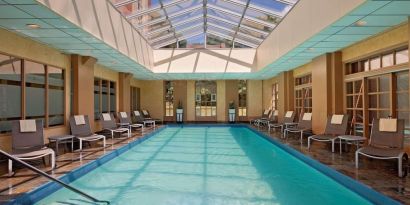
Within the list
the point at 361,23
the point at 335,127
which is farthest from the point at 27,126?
the point at 335,127

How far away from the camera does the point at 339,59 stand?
9109 mm

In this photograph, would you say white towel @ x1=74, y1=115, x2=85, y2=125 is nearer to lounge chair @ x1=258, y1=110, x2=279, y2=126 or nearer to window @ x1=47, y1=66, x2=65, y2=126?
window @ x1=47, y1=66, x2=65, y2=126

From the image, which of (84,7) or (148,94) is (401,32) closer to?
(84,7)

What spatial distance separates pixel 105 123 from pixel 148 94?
31.3ft

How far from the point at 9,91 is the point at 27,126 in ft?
3.13

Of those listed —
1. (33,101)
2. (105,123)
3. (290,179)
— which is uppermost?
(33,101)

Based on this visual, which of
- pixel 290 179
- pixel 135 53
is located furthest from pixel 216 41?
pixel 290 179

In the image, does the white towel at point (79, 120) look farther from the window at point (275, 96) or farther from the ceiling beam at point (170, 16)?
the window at point (275, 96)

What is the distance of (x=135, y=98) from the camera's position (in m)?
18.5

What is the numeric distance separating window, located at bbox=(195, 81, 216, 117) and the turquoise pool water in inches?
445

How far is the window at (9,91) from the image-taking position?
6441 millimetres

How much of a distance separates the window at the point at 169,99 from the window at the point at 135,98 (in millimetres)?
1784

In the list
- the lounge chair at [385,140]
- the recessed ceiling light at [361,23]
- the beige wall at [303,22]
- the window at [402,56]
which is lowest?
the lounge chair at [385,140]

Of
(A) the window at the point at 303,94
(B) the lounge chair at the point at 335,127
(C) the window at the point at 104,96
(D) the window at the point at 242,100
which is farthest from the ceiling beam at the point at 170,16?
(D) the window at the point at 242,100
